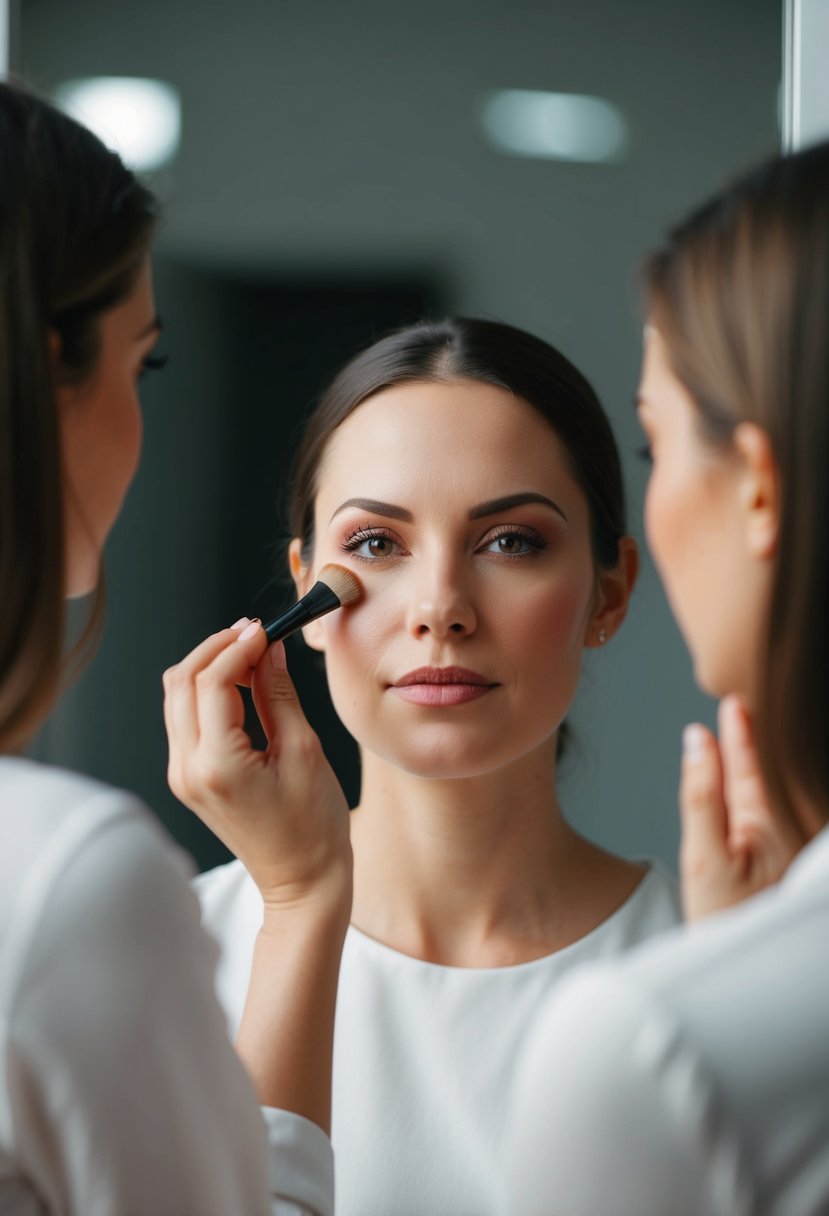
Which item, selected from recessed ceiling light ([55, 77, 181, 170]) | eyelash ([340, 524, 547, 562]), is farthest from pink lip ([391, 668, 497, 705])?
recessed ceiling light ([55, 77, 181, 170])

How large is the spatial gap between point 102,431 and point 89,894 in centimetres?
30

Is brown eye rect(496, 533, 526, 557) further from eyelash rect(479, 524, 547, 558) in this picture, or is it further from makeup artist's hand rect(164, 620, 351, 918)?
makeup artist's hand rect(164, 620, 351, 918)

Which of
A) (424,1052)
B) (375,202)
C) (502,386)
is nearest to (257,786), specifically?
(424,1052)

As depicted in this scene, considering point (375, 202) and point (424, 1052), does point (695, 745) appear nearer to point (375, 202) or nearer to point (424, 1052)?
point (424, 1052)

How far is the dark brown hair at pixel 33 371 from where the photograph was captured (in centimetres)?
68

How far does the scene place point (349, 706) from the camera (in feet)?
3.73

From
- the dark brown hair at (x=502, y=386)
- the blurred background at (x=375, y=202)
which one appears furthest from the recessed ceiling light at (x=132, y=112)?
the dark brown hair at (x=502, y=386)

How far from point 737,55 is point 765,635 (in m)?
0.76

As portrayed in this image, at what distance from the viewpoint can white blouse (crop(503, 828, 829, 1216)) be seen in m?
0.55

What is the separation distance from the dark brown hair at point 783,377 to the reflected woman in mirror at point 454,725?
399 mm

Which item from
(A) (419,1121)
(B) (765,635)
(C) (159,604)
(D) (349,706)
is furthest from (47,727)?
(B) (765,635)

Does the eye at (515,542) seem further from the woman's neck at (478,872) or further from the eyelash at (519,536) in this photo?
the woman's neck at (478,872)

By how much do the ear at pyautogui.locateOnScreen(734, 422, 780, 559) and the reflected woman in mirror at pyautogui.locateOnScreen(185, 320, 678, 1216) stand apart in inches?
15.1

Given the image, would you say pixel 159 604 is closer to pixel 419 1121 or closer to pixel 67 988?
pixel 419 1121
